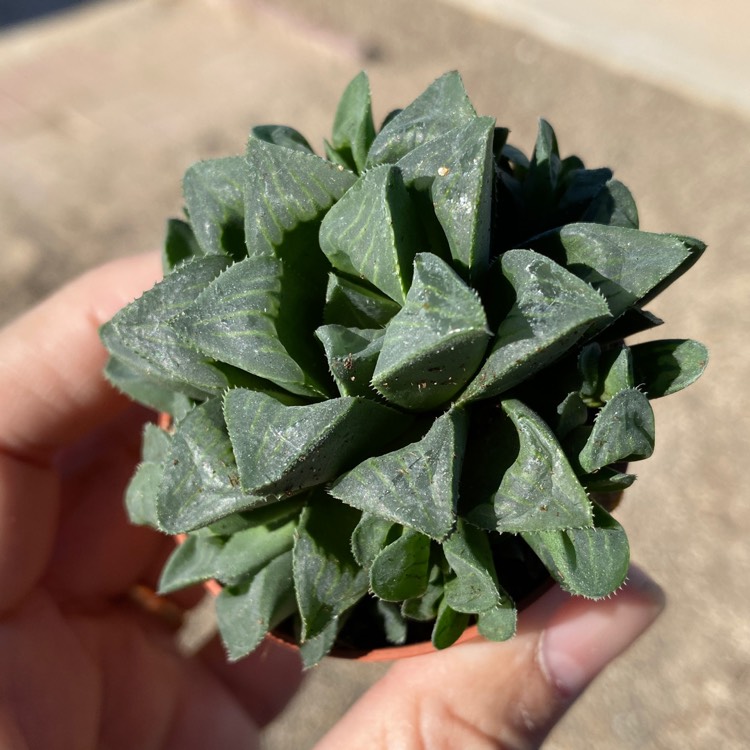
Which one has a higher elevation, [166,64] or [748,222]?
[748,222]

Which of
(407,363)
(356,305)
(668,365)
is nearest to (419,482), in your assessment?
(407,363)

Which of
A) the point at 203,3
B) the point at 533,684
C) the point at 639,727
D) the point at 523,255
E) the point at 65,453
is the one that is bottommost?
the point at 639,727

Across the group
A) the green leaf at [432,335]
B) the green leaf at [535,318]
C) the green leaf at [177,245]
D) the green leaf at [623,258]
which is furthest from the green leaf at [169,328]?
the green leaf at [623,258]

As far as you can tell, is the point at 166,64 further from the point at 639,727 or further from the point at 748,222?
the point at 639,727

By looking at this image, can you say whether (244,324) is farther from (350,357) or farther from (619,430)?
(619,430)

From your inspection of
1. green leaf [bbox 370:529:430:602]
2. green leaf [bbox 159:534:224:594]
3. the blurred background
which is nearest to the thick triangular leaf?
green leaf [bbox 370:529:430:602]

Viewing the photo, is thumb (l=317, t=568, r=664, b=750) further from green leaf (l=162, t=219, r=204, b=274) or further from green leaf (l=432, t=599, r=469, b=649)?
green leaf (l=162, t=219, r=204, b=274)

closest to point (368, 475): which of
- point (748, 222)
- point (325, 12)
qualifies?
point (748, 222)
